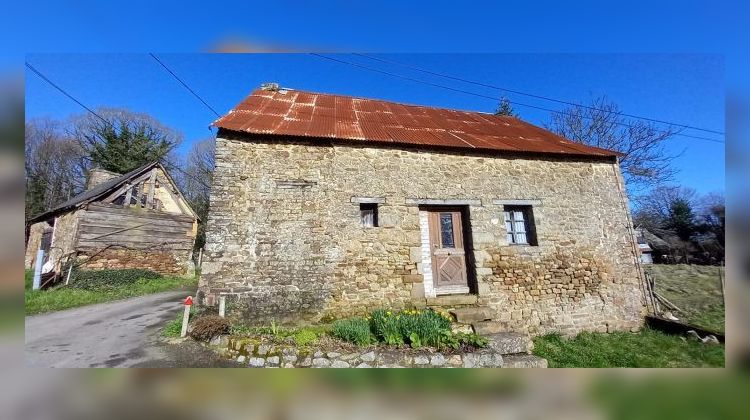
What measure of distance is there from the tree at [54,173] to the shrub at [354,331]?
20.2m

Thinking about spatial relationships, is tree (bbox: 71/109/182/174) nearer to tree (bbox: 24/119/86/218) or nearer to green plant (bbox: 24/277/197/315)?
tree (bbox: 24/119/86/218)

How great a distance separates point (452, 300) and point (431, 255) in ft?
3.27

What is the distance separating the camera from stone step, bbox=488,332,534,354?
4.77m

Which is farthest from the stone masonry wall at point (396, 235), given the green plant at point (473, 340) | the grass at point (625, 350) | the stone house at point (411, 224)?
the green plant at point (473, 340)

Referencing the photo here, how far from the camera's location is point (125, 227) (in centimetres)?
1168

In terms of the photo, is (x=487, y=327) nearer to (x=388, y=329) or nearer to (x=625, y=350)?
(x=388, y=329)

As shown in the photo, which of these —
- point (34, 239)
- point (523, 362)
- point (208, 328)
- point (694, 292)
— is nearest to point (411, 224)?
point (523, 362)

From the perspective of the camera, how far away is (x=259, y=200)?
5.98 meters

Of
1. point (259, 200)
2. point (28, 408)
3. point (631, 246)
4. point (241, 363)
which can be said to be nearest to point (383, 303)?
point (241, 363)

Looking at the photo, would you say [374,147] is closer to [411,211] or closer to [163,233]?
[411,211]

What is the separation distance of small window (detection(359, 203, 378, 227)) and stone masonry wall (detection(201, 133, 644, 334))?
0.55 feet

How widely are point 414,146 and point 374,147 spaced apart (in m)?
0.89

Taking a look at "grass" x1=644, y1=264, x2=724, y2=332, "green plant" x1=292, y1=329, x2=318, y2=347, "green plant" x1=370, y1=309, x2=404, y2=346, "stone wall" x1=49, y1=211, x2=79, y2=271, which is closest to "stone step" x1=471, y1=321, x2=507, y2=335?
"green plant" x1=370, y1=309, x2=404, y2=346
